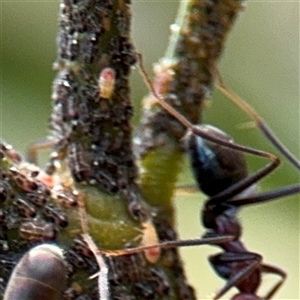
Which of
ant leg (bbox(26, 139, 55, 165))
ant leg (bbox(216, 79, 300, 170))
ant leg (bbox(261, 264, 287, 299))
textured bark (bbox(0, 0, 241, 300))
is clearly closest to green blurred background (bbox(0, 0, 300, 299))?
ant leg (bbox(261, 264, 287, 299))

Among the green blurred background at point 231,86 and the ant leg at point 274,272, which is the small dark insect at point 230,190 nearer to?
the ant leg at point 274,272

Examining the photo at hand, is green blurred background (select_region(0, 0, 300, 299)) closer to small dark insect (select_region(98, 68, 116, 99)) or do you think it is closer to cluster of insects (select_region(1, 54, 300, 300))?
cluster of insects (select_region(1, 54, 300, 300))

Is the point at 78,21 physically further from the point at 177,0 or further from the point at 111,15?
the point at 177,0

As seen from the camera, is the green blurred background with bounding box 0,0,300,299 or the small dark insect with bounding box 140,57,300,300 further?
the green blurred background with bounding box 0,0,300,299

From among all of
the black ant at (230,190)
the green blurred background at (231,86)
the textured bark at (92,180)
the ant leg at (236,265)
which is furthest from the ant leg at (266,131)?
the green blurred background at (231,86)

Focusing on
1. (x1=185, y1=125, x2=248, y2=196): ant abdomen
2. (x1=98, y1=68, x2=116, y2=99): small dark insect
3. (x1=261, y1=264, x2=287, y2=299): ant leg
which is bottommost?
(x1=261, y1=264, x2=287, y2=299): ant leg

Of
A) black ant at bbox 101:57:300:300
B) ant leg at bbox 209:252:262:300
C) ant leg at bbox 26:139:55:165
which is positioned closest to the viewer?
ant leg at bbox 26:139:55:165

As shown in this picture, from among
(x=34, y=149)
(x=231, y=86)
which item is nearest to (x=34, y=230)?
(x=34, y=149)
